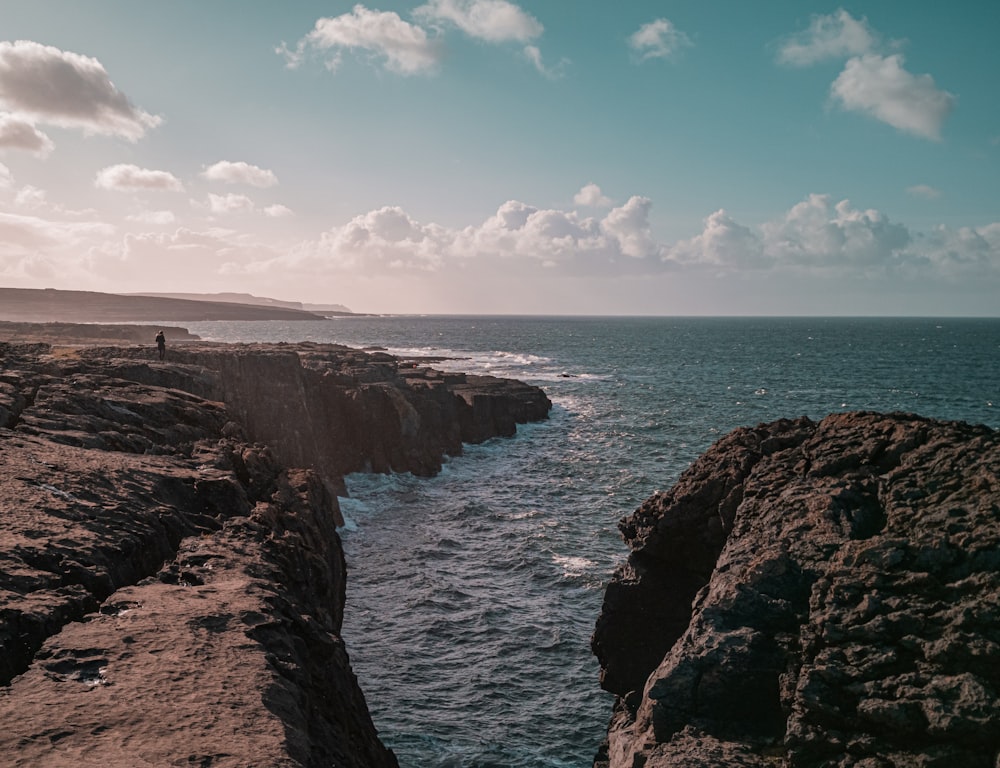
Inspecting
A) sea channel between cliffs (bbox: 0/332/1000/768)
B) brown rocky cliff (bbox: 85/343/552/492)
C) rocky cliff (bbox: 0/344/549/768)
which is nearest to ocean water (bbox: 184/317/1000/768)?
brown rocky cliff (bbox: 85/343/552/492)

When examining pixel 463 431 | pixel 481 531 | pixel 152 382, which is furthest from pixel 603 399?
pixel 152 382

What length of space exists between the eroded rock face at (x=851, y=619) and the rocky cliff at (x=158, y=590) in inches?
258

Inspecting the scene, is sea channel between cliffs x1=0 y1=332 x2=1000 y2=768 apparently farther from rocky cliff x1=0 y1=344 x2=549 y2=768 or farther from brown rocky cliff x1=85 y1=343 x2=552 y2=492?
brown rocky cliff x1=85 y1=343 x2=552 y2=492

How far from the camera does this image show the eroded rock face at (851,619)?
998cm

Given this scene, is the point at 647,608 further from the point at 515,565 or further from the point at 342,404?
the point at 342,404

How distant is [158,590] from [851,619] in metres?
12.5

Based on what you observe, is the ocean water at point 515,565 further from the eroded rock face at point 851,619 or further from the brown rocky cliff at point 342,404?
the eroded rock face at point 851,619

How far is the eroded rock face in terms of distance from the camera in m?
9.98

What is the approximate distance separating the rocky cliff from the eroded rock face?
655 centimetres

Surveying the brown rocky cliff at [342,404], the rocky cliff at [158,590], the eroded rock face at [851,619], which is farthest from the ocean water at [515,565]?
the eroded rock face at [851,619]

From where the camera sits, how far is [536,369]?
413 feet

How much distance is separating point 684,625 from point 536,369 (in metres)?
108

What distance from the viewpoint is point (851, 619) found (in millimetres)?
11258

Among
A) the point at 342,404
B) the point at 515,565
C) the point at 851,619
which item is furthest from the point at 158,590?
the point at 342,404
